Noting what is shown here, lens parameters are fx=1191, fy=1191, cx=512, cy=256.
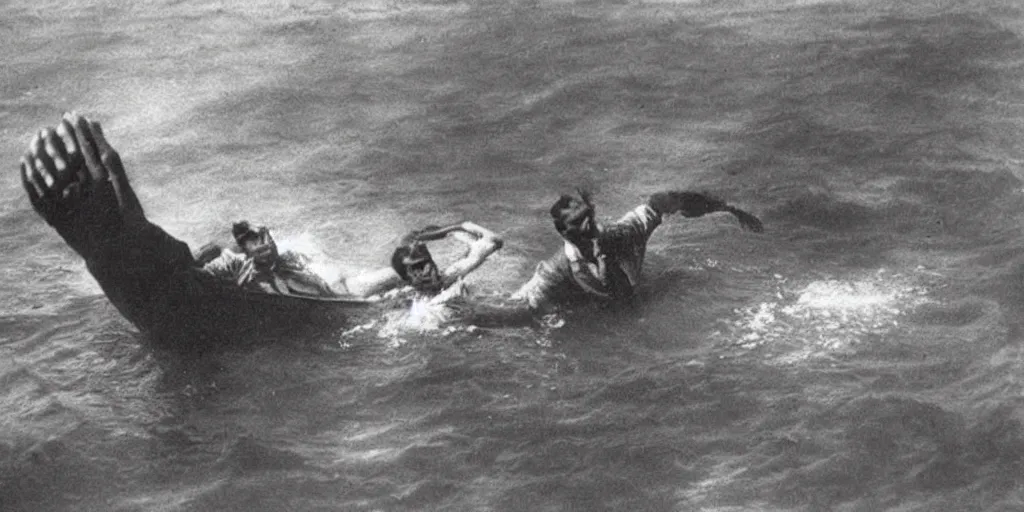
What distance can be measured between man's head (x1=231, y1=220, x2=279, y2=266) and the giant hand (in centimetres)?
151

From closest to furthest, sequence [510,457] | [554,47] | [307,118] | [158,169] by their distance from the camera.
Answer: [510,457], [158,169], [307,118], [554,47]

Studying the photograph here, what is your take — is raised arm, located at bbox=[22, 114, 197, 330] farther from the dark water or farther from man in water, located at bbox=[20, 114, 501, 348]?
the dark water

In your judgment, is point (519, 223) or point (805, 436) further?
point (519, 223)

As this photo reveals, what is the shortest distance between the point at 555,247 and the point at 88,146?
538 cm

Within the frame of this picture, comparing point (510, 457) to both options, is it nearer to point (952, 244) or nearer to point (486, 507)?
point (486, 507)

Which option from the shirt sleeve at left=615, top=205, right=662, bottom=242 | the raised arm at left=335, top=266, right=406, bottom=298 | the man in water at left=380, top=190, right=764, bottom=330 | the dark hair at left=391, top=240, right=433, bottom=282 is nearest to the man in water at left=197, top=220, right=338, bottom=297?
the raised arm at left=335, top=266, right=406, bottom=298

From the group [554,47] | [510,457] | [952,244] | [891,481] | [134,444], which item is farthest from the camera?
[554,47]

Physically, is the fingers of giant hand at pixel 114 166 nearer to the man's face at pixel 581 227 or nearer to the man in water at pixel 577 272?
the man in water at pixel 577 272

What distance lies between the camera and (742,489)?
29.7 feet

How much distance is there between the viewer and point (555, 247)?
13.3 m

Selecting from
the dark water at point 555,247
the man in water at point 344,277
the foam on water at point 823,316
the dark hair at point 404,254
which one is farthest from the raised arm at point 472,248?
the foam on water at point 823,316

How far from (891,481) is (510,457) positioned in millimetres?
2967

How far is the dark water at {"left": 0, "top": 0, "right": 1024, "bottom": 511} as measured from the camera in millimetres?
9555

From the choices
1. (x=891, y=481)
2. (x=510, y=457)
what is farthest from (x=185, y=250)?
(x=891, y=481)
